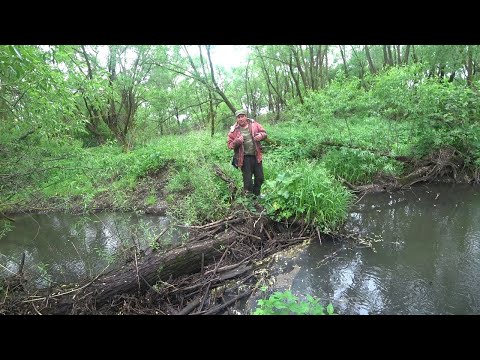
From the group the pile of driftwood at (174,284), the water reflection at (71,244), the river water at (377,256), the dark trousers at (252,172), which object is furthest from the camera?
Answer: the dark trousers at (252,172)

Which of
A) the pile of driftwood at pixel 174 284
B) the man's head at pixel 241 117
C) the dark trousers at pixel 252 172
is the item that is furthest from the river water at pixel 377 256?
the man's head at pixel 241 117

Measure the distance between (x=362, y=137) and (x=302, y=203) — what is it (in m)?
5.79

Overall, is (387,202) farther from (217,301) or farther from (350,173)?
(217,301)

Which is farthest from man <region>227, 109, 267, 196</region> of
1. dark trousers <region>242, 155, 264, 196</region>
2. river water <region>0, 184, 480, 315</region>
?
river water <region>0, 184, 480, 315</region>

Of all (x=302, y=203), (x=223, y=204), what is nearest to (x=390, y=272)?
(x=302, y=203)

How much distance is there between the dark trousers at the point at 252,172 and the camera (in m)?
6.25

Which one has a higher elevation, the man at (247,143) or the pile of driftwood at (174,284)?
the man at (247,143)

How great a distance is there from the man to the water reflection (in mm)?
2028

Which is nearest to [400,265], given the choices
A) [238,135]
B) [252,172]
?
[252,172]

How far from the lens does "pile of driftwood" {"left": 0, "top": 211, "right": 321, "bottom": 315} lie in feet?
13.1

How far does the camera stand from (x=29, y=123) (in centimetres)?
468

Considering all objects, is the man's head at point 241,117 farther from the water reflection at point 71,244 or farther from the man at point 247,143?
the water reflection at point 71,244

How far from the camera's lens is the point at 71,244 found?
741cm
